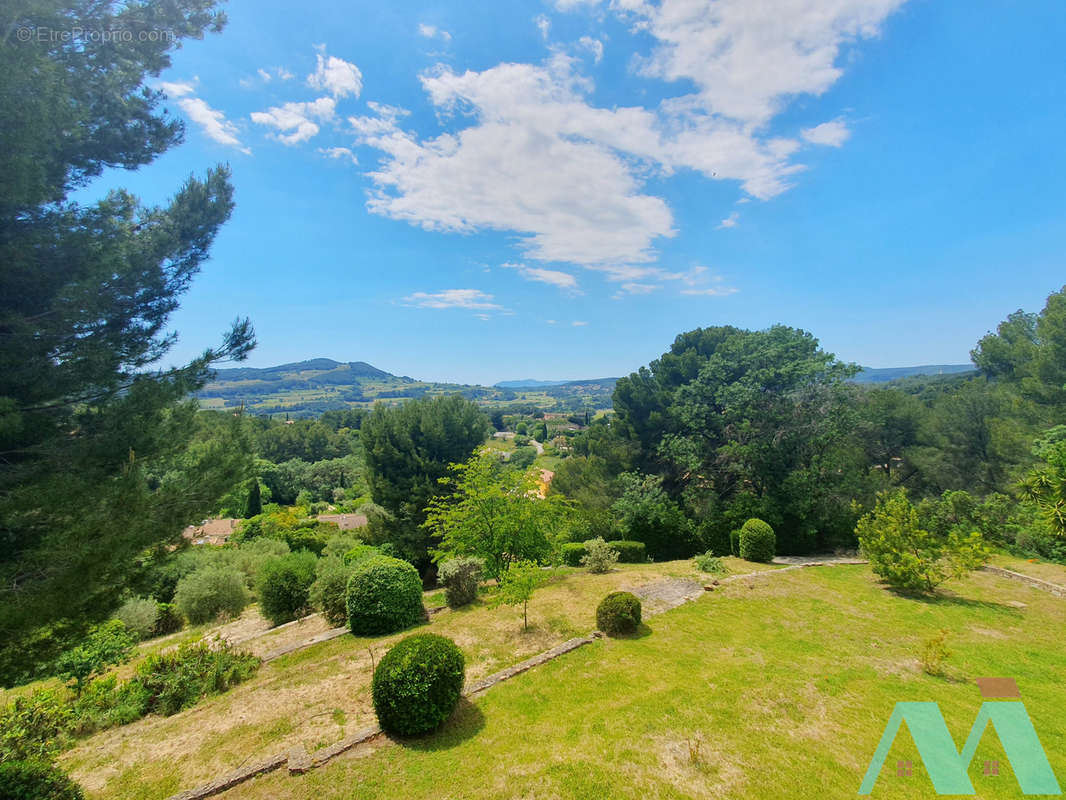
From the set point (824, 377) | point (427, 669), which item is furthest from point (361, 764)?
point (824, 377)

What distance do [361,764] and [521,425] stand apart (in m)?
126

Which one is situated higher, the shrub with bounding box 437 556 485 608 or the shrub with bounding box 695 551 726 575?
the shrub with bounding box 437 556 485 608

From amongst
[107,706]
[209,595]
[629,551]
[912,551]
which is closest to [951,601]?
[912,551]

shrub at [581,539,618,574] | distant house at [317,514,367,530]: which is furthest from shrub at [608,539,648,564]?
distant house at [317,514,367,530]

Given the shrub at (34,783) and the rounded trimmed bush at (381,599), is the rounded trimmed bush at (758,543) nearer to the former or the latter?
the rounded trimmed bush at (381,599)

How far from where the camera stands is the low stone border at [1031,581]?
11461 mm

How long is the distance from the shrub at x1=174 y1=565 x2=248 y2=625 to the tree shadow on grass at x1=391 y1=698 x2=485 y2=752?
10187 mm

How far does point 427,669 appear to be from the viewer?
228 inches

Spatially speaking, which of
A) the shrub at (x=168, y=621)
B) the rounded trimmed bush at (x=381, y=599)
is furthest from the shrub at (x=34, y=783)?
the shrub at (x=168, y=621)

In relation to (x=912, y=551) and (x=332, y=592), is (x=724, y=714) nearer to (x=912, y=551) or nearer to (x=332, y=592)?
(x=332, y=592)

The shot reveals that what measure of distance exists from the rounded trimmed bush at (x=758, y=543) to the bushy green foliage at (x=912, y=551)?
347 centimetres

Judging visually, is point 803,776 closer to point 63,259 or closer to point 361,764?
point 361,764

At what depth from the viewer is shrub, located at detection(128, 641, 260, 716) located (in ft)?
23.4

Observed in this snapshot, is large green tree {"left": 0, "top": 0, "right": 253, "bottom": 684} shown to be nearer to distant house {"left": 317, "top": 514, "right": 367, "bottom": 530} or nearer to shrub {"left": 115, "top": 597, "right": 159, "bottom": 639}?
shrub {"left": 115, "top": 597, "right": 159, "bottom": 639}
